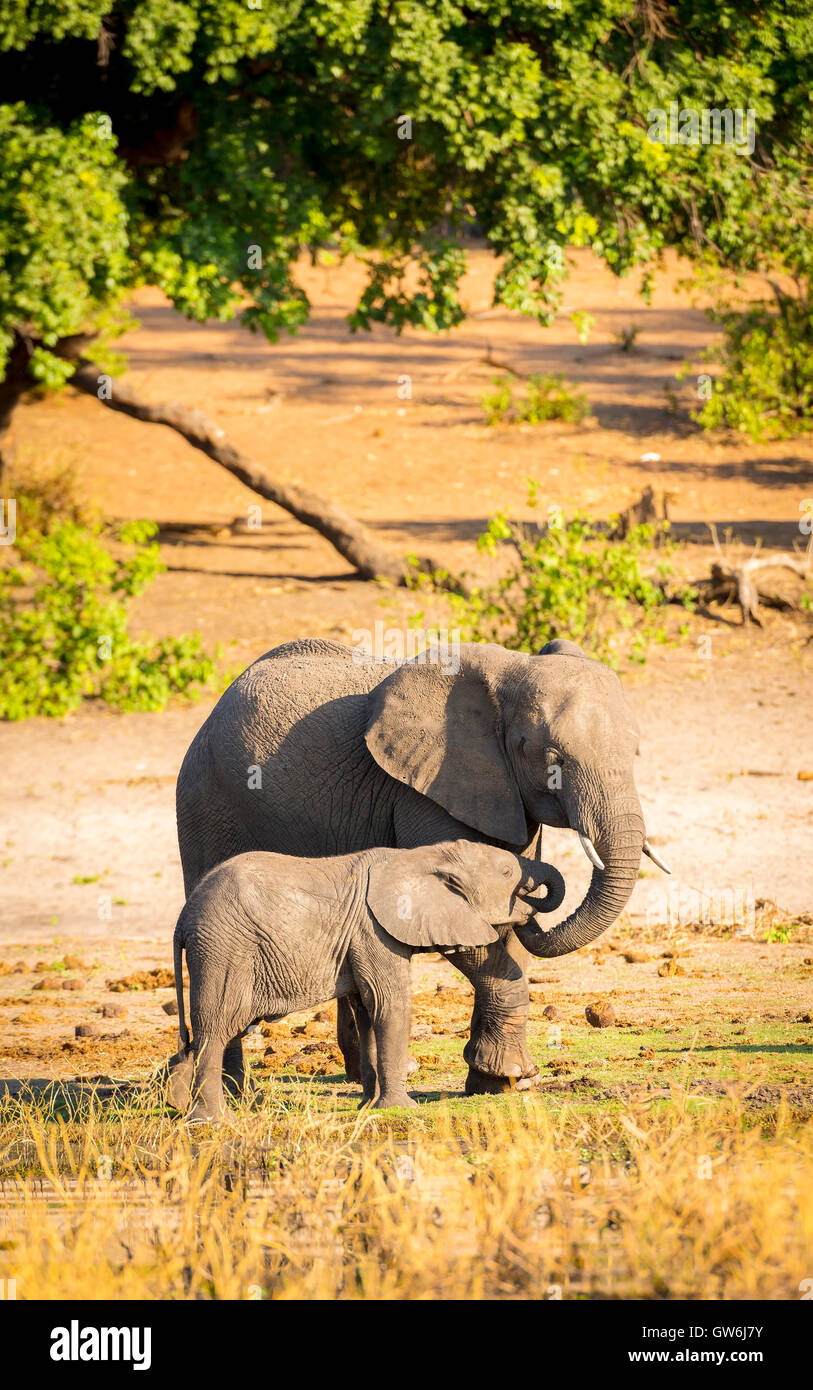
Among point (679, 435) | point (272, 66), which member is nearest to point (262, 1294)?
point (272, 66)

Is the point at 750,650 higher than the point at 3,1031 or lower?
higher

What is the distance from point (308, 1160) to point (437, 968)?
12.9ft

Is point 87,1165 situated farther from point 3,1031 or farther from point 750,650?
point 750,650

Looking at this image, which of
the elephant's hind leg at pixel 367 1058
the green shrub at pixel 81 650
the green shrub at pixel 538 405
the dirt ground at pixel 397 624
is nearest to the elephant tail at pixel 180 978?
the elephant's hind leg at pixel 367 1058

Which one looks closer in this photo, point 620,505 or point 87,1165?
point 87,1165

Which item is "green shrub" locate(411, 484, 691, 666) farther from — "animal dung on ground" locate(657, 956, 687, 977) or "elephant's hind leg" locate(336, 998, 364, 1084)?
"elephant's hind leg" locate(336, 998, 364, 1084)

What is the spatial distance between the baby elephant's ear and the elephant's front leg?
0.94 feet

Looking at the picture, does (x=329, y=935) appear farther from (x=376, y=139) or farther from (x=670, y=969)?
(x=376, y=139)

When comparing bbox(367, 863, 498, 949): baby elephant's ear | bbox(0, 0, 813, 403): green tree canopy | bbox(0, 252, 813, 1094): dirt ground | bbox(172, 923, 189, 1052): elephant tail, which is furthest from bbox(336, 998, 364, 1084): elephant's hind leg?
bbox(0, 0, 813, 403): green tree canopy

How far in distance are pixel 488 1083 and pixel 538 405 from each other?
19.8 m

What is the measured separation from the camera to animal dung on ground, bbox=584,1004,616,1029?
24.9 feet

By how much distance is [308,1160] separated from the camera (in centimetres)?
548

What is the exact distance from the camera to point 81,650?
13352mm

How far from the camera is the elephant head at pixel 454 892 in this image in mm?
6176
